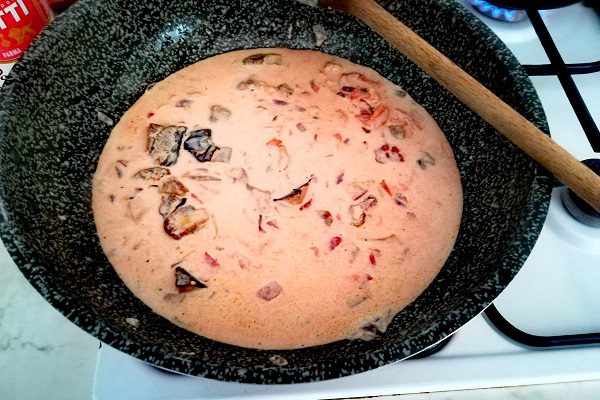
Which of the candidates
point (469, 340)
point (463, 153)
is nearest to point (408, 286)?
point (469, 340)

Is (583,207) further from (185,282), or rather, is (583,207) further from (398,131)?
(185,282)

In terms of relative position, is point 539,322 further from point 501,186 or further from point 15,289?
point 15,289

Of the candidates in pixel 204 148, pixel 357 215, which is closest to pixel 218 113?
pixel 204 148

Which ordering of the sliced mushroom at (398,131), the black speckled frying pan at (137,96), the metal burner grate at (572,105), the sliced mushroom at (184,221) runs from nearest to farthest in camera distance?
the black speckled frying pan at (137,96)
the metal burner grate at (572,105)
the sliced mushroom at (184,221)
the sliced mushroom at (398,131)

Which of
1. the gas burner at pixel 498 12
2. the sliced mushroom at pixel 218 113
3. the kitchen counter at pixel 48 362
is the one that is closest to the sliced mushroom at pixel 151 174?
the sliced mushroom at pixel 218 113

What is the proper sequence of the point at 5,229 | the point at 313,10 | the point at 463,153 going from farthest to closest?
the point at 313,10 → the point at 463,153 → the point at 5,229

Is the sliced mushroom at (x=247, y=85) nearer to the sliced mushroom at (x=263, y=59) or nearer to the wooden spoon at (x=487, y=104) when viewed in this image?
the sliced mushroom at (x=263, y=59)
